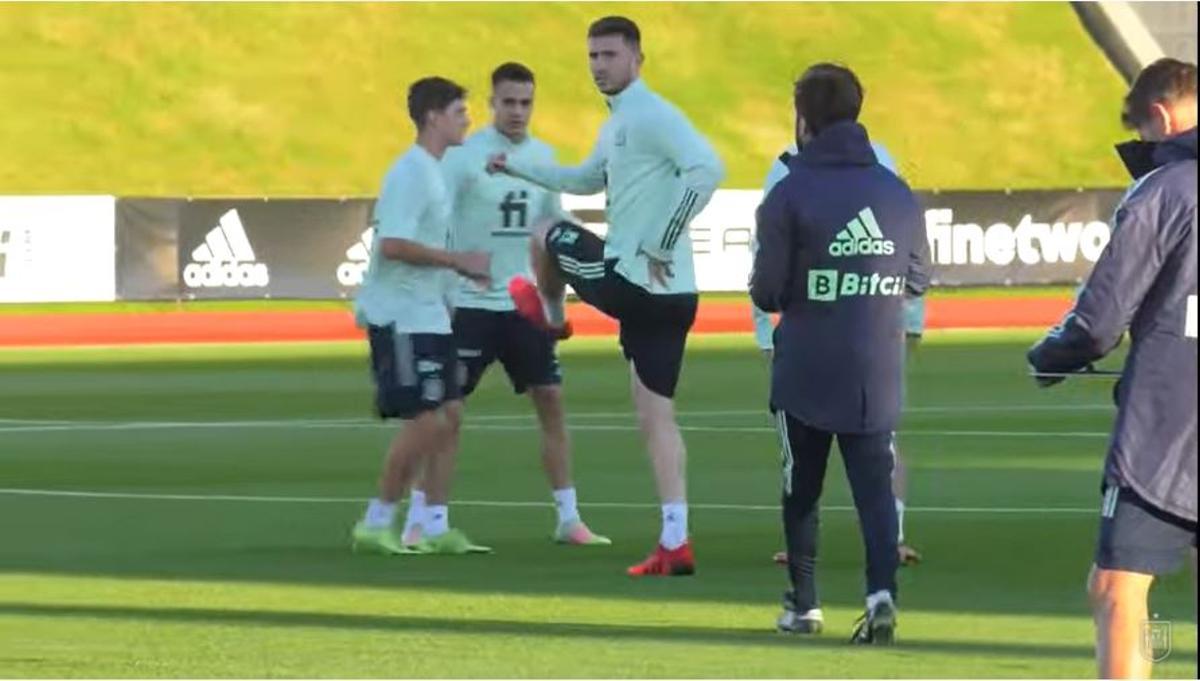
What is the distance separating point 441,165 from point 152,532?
229 centimetres

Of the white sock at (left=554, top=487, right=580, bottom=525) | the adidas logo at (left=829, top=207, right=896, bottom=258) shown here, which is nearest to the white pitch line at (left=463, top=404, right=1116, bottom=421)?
the white sock at (left=554, top=487, right=580, bottom=525)

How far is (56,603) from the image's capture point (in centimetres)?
1303

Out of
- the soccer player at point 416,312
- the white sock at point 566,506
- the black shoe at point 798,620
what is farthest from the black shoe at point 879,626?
the white sock at point 566,506

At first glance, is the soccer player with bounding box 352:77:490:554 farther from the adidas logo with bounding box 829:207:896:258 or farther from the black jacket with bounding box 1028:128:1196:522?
the black jacket with bounding box 1028:128:1196:522

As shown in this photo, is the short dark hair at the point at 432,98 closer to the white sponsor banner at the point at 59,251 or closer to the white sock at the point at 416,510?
the white sock at the point at 416,510

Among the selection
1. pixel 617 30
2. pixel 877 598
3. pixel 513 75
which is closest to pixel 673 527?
pixel 617 30

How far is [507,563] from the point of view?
579 inches

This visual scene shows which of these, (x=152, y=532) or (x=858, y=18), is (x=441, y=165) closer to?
(x=152, y=532)

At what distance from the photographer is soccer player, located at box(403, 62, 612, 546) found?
51.5 ft

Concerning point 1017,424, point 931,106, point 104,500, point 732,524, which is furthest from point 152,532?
point 931,106

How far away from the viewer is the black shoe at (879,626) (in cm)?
1170

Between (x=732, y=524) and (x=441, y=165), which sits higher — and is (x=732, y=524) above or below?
below

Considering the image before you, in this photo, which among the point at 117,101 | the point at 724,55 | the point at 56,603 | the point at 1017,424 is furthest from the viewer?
the point at 724,55

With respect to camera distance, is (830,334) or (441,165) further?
(441,165)
